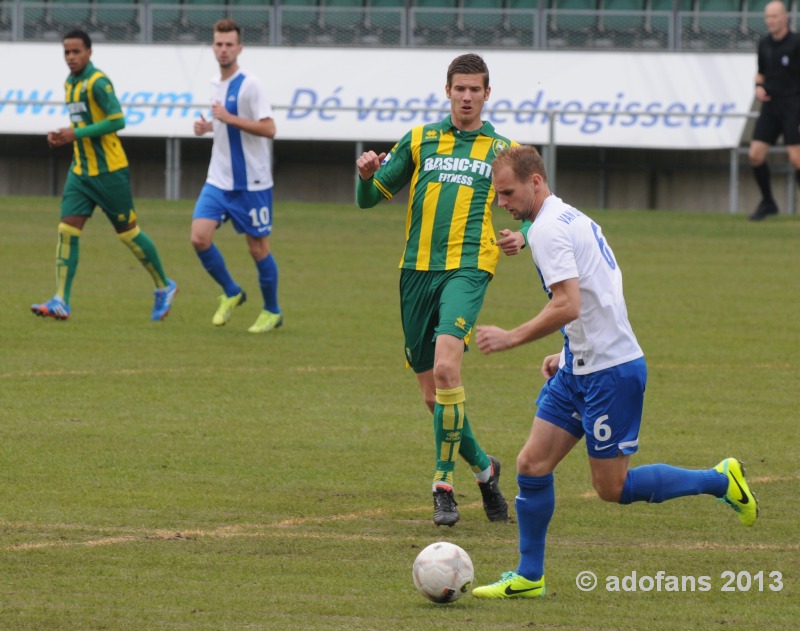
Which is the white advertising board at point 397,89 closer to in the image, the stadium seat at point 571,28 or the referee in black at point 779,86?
the stadium seat at point 571,28

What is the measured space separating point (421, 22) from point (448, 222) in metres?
22.2

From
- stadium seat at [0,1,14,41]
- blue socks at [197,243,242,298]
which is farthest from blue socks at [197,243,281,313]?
stadium seat at [0,1,14,41]

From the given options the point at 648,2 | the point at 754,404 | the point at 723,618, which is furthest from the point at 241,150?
the point at 648,2

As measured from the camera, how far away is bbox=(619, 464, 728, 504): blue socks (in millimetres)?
5809

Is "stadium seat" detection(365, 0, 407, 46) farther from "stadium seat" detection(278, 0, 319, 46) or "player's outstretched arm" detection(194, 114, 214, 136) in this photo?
"player's outstretched arm" detection(194, 114, 214, 136)

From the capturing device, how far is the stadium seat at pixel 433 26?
28641mm

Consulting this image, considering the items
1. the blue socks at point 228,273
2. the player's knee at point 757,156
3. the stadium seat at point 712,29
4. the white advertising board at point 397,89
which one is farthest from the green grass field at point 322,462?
the stadium seat at point 712,29

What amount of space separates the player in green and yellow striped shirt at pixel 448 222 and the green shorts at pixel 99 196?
5861 mm

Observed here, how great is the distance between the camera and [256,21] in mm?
29188

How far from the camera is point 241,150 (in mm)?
12461

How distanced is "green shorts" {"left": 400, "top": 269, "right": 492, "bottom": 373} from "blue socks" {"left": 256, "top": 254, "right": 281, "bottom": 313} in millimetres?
5450

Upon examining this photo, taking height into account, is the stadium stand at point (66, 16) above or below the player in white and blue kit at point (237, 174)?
above

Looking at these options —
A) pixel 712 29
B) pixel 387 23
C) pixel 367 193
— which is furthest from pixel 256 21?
pixel 367 193

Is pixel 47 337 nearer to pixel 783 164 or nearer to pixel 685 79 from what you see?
pixel 685 79
